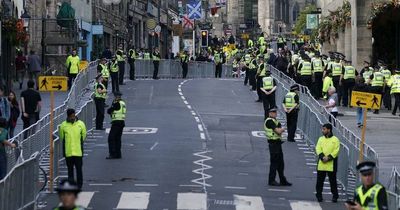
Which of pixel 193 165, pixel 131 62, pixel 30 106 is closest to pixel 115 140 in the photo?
pixel 193 165

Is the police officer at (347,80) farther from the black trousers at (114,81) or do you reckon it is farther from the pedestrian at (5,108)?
the pedestrian at (5,108)

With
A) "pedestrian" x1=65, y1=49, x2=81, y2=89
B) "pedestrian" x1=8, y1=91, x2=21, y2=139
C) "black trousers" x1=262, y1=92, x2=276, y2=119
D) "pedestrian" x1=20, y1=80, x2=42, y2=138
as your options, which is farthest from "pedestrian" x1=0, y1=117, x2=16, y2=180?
"pedestrian" x1=65, y1=49, x2=81, y2=89

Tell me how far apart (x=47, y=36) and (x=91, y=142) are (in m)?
24.2

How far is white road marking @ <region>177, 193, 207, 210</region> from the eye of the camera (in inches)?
881

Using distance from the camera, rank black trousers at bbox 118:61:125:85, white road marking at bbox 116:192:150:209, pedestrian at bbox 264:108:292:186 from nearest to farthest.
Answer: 1. white road marking at bbox 116:192:150:209
2. pedestrian at bbox 264:108:292:186
3. black trousers at bbox 118:61:125:85

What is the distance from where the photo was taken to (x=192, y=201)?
23.1 m

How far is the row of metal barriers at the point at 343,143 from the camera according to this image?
19525 millimetres

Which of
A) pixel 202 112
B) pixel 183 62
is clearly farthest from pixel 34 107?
pixel 183 62

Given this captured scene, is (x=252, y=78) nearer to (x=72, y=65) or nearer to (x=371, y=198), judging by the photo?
(x=72, y=65)

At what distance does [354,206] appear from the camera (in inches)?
524

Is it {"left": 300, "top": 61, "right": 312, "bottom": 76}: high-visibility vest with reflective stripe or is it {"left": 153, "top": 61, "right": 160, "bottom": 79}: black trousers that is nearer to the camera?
{"left": 300, "top": 61, "right": 312, "bottom": 76}: high-visibility vest with reflective stripe

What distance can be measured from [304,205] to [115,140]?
23.7ft

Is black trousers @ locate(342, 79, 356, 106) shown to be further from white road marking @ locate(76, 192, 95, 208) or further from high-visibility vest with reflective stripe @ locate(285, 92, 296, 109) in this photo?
white road marking @ locate(76, 192, 95, 208)

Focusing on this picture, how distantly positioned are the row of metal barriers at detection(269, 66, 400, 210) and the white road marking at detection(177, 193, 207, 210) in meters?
3.13
